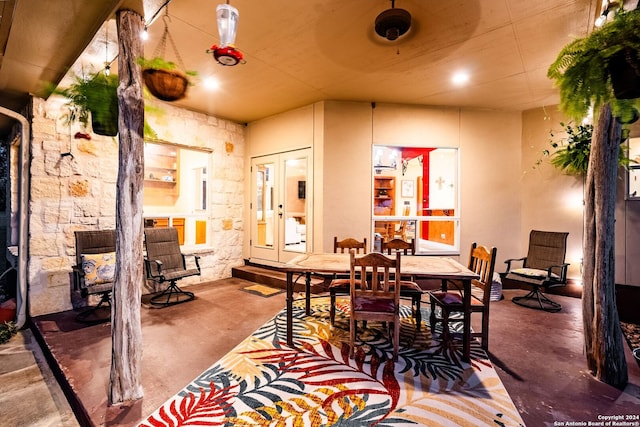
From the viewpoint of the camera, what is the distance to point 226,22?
200 cm

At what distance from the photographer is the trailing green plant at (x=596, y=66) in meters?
1.61

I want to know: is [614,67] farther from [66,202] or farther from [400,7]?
[66,202]

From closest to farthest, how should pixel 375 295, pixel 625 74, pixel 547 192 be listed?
1. pixel 625 74
2. pixel 375 295
3. pixel 547 192

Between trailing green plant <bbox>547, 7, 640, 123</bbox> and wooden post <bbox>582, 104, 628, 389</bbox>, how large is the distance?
1.64 feet

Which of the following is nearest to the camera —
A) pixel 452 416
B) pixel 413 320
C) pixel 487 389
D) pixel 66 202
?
pixel 452 416

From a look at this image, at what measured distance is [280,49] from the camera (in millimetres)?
3285

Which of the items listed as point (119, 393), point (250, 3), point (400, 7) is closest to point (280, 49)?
point (250, 3)

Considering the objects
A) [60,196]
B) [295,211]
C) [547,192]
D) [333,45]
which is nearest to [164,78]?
[333,45]

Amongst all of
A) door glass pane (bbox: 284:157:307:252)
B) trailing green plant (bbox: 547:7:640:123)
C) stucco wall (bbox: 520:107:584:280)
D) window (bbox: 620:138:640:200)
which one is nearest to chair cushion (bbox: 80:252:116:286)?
door glass pane (bbox: 284:157:307:252)

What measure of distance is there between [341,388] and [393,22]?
9.87 ft

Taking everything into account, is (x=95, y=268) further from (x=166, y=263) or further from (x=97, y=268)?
(x=166, y=263)

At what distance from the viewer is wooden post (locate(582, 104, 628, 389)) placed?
7.36ft

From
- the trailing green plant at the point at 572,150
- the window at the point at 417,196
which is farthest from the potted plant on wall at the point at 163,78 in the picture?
the trailing green plant at the point at 572,150

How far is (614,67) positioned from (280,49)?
2801mm
